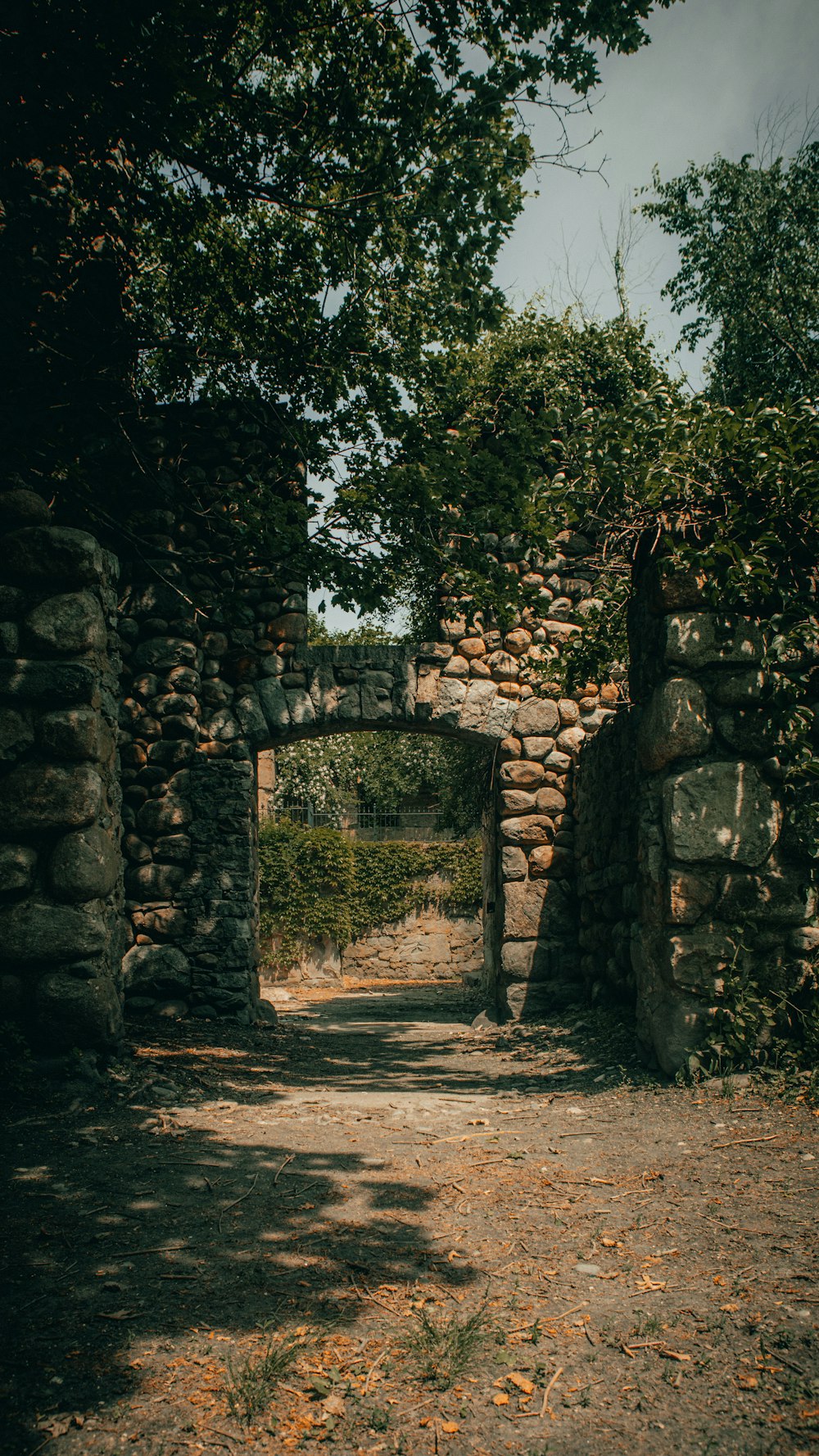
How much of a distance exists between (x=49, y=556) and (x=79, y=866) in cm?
129

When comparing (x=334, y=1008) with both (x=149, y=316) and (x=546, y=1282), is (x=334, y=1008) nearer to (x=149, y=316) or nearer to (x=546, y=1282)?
(x=149, y=316)

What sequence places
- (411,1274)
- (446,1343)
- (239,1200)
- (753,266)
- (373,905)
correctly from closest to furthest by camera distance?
(446,1343) < (411,1274) < (239,1200) < (753,266) < (373,905)

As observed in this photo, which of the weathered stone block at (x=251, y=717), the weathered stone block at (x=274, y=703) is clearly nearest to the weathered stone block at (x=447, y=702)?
the weathered stone block at (x=274, y=703)

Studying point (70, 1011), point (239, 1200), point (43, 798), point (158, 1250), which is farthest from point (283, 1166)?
point (43, 798)

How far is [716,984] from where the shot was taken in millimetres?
3539

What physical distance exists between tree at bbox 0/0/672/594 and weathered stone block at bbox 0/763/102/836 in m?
1.33

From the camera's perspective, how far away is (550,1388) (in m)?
1.62

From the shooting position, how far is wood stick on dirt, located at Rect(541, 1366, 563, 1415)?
61.7 inches

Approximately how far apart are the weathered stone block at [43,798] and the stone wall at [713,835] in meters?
Result: 2.43

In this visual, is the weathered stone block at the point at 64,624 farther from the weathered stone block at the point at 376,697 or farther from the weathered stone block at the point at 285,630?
the weathered stone block at the point at 376,697

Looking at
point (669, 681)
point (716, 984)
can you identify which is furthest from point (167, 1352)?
point (669, 681)

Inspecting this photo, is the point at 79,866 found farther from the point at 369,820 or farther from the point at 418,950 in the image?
the point at 369,820

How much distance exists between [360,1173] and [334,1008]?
6.67 metres

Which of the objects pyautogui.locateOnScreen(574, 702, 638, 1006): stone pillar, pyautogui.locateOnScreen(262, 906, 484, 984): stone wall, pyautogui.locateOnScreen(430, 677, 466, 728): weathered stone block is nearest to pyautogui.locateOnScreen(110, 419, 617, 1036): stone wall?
pyautogui.locateOnScreen(430, 677, 466, 728): weathered stone block
